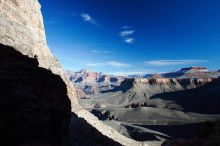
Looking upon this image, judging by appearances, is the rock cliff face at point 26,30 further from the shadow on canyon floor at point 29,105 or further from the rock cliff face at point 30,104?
the shadow on canyon floor at point 29,105

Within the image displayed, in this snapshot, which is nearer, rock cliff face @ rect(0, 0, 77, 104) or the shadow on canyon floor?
the shadow on canyon floor

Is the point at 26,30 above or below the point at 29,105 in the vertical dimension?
above

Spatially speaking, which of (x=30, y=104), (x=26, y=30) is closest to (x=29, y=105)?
(x=30, y=104)

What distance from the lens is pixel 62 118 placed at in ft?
101

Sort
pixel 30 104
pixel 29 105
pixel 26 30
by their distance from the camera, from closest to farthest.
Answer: pixel 29 105, pixel 30 104, pixel 26 30

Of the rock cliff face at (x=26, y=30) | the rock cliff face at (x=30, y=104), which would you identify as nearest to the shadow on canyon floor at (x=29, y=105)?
the rock cliff face at (x=30, y=104)

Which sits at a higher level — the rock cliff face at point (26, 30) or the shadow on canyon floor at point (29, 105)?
the rock cliff face at point (26, 30)

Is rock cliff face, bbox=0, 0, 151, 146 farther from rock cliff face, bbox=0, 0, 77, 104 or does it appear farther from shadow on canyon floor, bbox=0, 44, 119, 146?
rock cliff face, bbox=0, 0, 77, 104

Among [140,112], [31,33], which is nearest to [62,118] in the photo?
[31,33]

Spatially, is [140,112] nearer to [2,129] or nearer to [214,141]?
[214,141]

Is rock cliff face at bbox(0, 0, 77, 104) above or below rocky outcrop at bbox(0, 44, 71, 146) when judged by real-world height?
above

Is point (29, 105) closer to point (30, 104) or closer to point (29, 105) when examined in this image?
point (29, 105)

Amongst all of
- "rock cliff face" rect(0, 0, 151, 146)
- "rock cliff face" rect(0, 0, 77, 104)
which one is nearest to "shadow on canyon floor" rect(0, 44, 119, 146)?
"rock cliff face" rect(0, 0, 151, 146)

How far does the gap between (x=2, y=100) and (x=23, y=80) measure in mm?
4531
